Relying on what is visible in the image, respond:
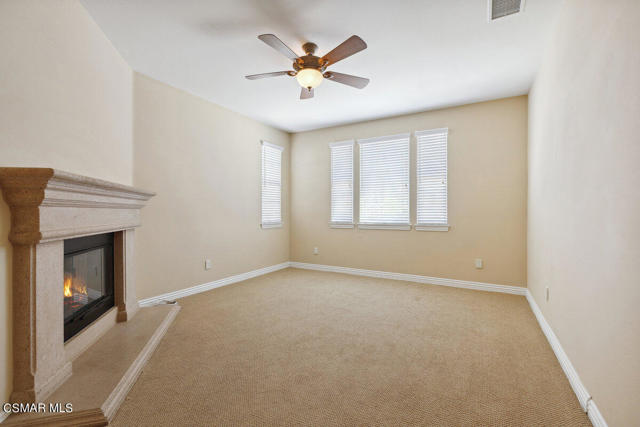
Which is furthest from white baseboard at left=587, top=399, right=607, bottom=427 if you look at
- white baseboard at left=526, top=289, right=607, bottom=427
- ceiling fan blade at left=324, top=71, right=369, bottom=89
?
Result: ceiling fan blade at left=324, top=71, right=369, bottom=89

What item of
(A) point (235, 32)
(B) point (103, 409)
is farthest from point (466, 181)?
(B) point (103, 409)

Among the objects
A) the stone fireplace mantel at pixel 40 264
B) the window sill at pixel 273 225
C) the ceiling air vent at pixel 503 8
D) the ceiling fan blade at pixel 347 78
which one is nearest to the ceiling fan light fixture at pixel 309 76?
the ceiling fan blade at pixel 347 78

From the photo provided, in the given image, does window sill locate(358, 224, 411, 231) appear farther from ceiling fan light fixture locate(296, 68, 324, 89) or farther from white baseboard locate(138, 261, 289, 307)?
ceiling fan light fixture locate(296, 68, 324, 89)

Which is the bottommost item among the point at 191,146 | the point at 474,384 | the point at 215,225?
the point at 474,384

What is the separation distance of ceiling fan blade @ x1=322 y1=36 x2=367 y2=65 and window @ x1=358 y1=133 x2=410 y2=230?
2.60 meters

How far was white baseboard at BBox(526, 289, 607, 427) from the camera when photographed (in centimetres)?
158

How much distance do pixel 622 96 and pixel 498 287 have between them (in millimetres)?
3430

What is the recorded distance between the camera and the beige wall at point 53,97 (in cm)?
164

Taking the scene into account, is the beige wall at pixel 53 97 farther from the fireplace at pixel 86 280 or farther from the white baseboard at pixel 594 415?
the white baseboard at pixel 594 415

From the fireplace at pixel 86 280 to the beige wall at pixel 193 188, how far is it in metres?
0.70

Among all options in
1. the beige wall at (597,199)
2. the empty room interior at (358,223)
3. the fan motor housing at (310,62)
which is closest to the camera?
the beige wall at (597,199)

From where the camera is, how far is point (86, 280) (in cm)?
247

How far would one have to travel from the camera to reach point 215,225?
4477 mm

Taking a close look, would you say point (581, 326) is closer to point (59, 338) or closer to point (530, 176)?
point (530, 176)
